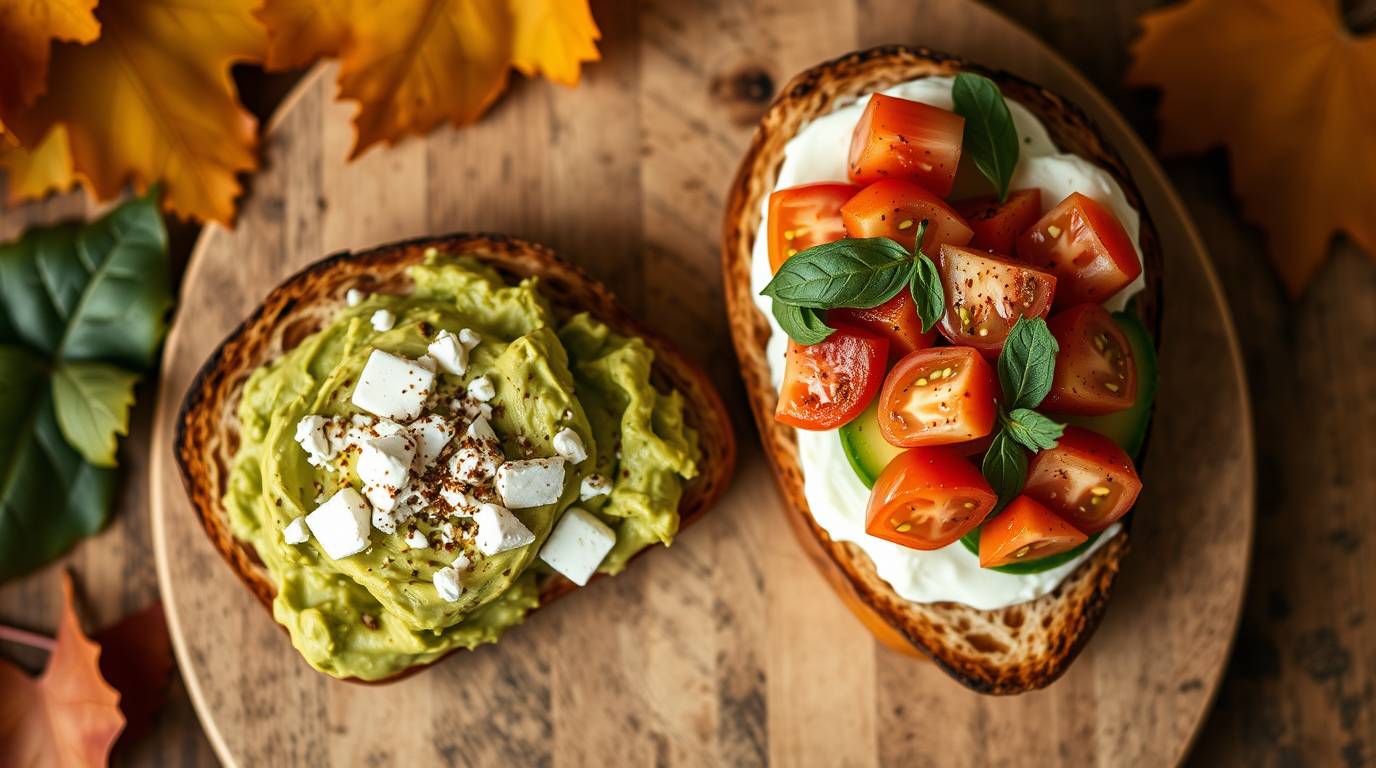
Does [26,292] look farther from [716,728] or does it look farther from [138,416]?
[716,728]

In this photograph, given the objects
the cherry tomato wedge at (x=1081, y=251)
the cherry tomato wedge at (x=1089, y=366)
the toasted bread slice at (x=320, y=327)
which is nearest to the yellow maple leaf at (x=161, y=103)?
the toasted bread slice at (x=320, y=327)

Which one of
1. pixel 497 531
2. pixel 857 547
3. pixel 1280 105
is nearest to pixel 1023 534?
pixel 857 547

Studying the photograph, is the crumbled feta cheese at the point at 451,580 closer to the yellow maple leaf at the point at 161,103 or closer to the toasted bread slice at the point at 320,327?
the toasted bread slice at the point at 320,327

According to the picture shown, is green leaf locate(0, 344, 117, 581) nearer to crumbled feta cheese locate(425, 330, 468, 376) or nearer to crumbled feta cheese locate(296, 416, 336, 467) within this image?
crumbled feta cheese locate(296, 416, 336, 467)

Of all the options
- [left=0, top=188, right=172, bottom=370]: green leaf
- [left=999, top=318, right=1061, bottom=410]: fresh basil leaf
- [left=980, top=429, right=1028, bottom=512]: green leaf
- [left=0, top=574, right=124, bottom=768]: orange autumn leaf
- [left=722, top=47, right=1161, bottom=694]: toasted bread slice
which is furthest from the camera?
[left=0, top=188, right=172, bottom=370]: green leaf

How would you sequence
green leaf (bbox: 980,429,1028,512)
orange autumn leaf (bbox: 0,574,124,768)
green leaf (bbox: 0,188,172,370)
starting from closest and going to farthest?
green leaf (bbox: 980,429,1028,512)
orange autumn leaf (bbox: 0,574,124,768)
green leaf (bbox: 0,188,172,370)

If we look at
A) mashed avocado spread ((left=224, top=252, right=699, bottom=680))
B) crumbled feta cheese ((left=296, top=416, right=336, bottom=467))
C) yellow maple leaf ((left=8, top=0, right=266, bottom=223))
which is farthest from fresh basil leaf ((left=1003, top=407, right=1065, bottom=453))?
yellow maple leaf ((left=8, top=0, right=266, bottom=223))

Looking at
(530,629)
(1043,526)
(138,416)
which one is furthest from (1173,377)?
(138,416)
